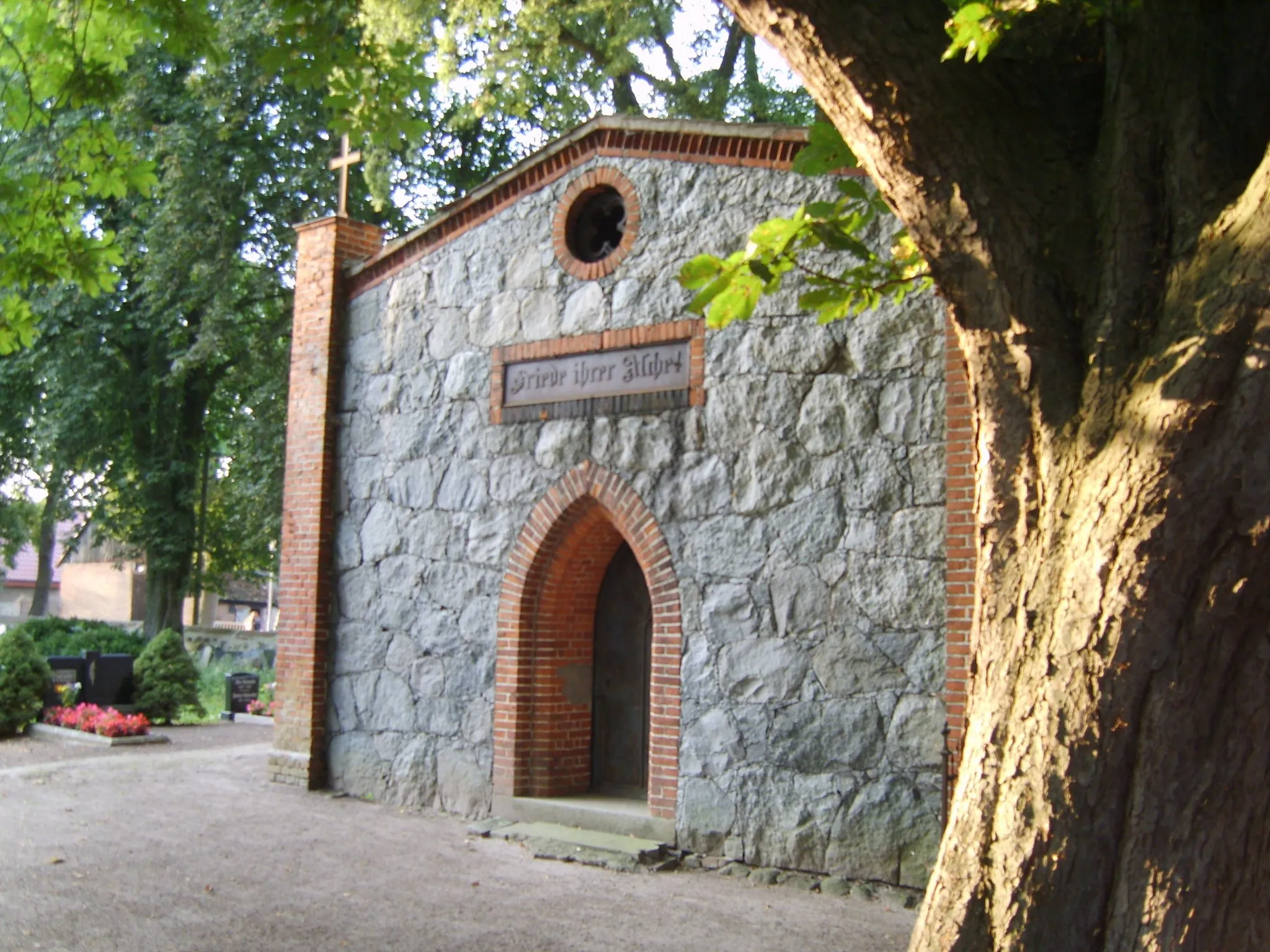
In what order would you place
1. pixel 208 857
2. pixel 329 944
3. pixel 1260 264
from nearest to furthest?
pixel 1260 264
pixel 329 944
pixel 208 857

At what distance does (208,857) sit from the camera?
8.38m

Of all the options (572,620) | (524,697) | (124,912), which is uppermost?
(572,620)

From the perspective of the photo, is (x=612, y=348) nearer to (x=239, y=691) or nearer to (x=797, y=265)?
(x=797, y=265)

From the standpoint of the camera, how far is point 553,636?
9766 mm

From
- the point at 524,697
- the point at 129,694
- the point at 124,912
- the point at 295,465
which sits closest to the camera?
the point at 124,912

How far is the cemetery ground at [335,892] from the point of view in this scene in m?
6.55

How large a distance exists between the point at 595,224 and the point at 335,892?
5.49m

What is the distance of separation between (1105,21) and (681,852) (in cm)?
637

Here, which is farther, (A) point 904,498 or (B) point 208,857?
(B) point 208,857

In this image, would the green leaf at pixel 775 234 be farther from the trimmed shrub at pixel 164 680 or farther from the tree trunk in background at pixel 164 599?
the tree trunk in background at pixel 164 599

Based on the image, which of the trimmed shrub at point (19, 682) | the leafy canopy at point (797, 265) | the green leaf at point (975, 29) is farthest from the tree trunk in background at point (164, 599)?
the green leaf at point (975, 29)

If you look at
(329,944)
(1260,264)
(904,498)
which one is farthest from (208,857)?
(1260,264)

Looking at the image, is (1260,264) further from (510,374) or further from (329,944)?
(510,374)

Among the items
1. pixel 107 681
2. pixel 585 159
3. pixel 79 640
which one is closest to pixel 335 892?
pixel 585 159
